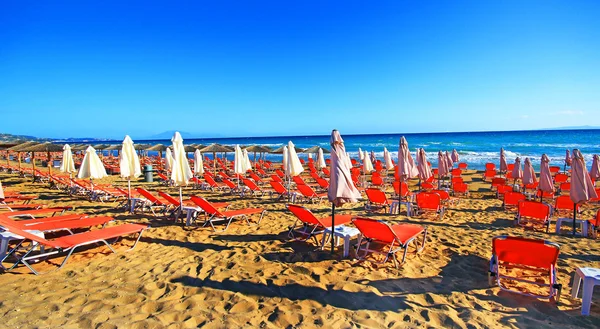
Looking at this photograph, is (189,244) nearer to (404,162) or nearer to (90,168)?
(404,162)

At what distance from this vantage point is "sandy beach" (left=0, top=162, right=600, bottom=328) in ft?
9.83

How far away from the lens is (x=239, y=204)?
9.19m

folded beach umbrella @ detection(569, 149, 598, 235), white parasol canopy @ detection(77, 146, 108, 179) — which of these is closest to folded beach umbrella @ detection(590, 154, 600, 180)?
folded beach umbrella @ detection(569, 149, 598, 235)

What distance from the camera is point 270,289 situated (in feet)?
11.7

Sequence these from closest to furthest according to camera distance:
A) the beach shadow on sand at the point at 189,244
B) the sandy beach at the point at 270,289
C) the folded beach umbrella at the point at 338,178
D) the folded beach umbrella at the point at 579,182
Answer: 1. the sandy beach at the point at 270,289
2. the folded beach umbrella at the point at 338,178
3. the beach shadow on sand at the point at 189,244
4. the folded beach umbrella at the point at 579,182

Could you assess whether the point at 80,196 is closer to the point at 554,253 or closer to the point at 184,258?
the point at 184,258

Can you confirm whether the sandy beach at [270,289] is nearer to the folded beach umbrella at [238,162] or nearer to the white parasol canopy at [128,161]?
the white parasol canopy at [128,161]

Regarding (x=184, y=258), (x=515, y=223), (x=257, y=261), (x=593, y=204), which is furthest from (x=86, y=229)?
(x=593, y=204)

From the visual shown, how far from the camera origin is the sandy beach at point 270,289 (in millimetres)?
2996

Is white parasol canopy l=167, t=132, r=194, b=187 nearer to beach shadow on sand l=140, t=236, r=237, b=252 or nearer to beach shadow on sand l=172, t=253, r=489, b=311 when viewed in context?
beach shadow on sand l=140, t=236, r=237, b=252

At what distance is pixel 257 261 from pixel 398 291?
1.86 m

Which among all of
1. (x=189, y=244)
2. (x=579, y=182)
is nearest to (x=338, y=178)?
(x=189, y=244)

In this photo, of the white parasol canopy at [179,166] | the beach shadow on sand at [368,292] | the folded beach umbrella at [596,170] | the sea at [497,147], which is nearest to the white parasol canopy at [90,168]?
the white parasol canopy at [179,166]

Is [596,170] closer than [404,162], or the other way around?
[404,162]
